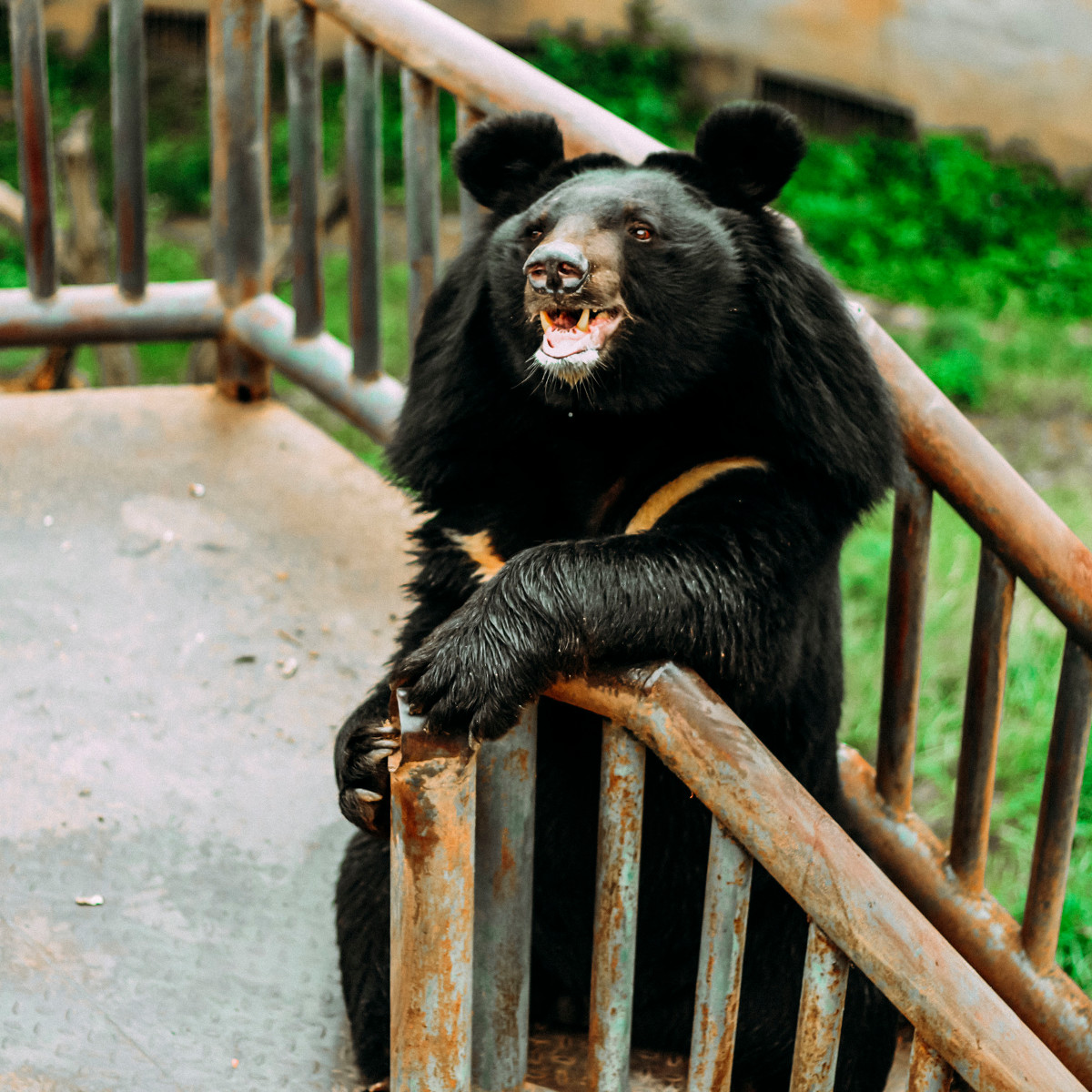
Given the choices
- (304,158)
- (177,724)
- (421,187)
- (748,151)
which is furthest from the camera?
(304,158)

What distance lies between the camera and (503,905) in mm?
1845

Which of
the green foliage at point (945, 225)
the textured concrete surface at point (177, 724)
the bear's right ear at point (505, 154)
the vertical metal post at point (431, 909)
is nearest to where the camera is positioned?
the vertical metal post at point (431, 909)

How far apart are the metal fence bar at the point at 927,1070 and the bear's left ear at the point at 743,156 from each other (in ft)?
4.47

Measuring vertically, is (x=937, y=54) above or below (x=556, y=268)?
below

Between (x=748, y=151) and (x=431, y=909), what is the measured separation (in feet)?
4.54

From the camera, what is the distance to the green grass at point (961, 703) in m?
3.91

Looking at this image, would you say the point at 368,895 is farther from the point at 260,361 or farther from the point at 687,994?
the point at 260,361

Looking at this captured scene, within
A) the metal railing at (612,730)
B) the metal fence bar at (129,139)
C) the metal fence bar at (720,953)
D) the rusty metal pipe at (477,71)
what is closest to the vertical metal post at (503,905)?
the metal railing at (612,730)

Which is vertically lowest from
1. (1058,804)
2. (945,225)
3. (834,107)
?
(945,225)

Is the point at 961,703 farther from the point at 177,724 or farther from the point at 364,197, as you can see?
the point at 177,724

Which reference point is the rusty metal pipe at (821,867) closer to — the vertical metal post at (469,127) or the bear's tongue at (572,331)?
the bear's tongue at (572,331)

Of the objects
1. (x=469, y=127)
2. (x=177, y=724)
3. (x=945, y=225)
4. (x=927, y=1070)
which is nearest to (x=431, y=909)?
(x=927, y=1070)

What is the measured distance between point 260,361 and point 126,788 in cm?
148

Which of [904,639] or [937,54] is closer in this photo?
[904,639]
